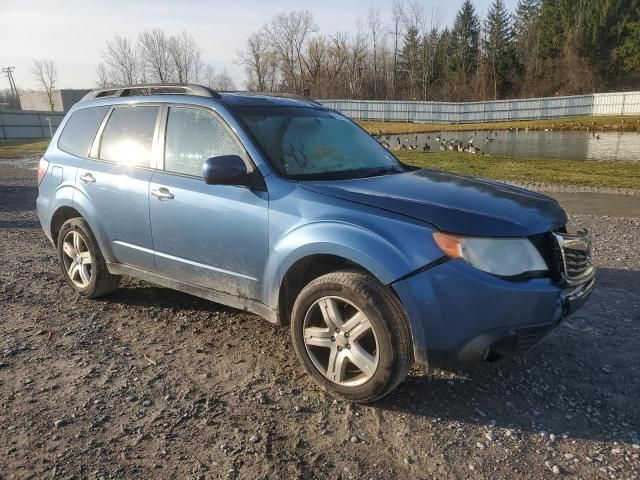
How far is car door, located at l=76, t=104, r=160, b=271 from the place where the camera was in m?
4.25

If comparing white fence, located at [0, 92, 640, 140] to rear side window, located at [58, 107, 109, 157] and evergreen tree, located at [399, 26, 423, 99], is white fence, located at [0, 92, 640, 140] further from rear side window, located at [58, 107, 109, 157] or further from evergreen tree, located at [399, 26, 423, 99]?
rear side window, located at [58, 107, 109, 157]

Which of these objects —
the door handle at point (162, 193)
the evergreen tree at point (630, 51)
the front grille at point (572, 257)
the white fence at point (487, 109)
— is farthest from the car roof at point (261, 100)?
the evergreen tree at point (630, 51)

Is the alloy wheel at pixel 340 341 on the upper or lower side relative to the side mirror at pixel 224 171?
lower

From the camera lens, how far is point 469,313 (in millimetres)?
2811

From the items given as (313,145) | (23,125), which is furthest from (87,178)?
(23,125)

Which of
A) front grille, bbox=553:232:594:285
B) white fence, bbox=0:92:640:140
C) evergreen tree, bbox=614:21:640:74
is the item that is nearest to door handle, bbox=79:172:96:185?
front grille, bbox=553:232:594:285

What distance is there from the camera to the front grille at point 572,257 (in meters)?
3.12

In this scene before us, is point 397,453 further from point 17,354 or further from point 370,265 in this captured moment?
point 17,354

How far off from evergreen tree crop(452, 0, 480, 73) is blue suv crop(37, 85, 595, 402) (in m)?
82.5

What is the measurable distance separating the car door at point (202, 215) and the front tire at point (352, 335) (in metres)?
0.49

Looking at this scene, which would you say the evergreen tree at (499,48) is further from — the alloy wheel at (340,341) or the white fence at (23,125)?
the alloy wheel at (340,341)

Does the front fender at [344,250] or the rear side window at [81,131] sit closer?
the front fender at [344,250]

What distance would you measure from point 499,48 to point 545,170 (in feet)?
241

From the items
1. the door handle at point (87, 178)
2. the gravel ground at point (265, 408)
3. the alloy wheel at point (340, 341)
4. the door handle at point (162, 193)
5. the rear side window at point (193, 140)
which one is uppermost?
the rear side window at point (193, 140)
